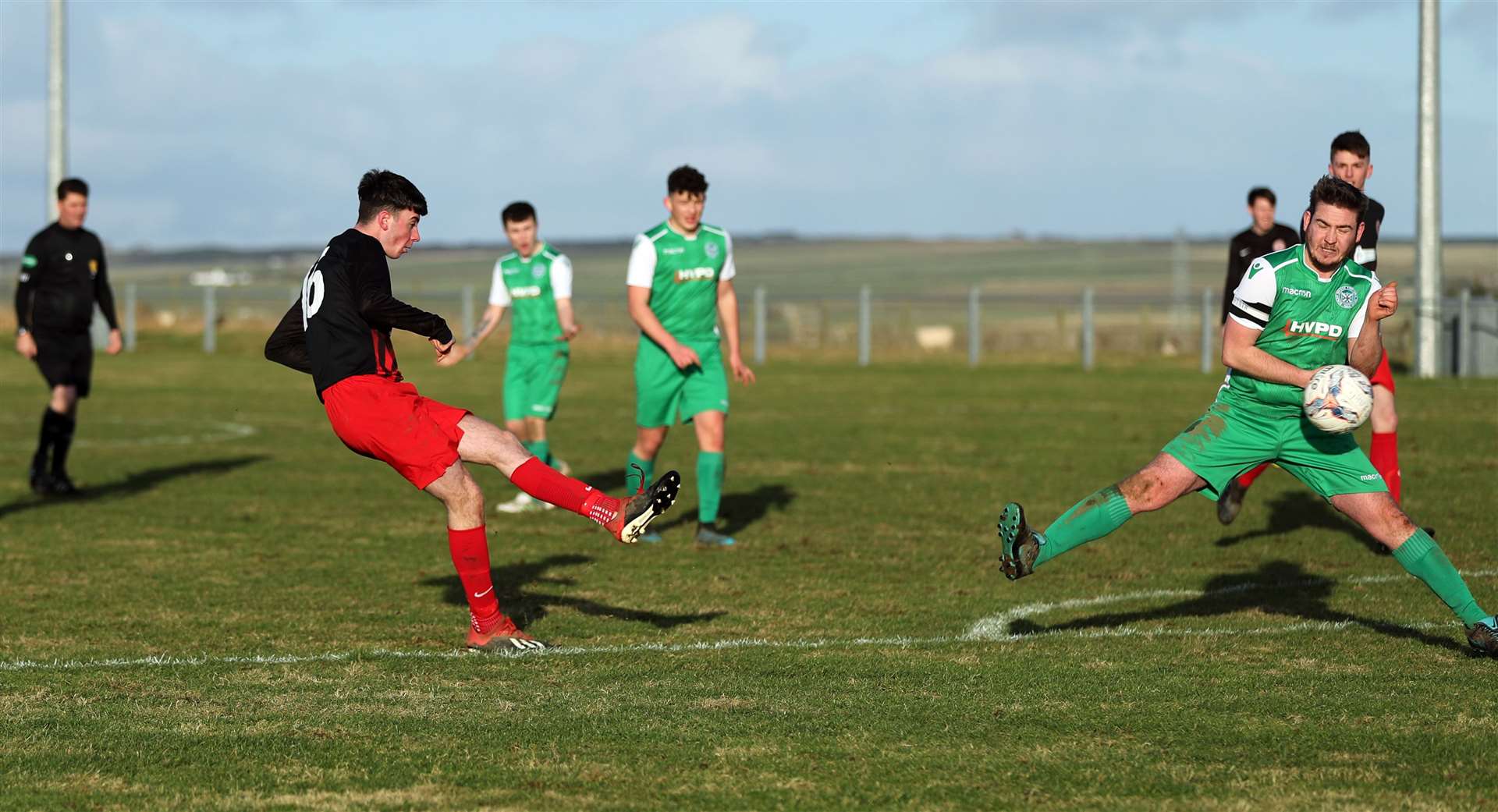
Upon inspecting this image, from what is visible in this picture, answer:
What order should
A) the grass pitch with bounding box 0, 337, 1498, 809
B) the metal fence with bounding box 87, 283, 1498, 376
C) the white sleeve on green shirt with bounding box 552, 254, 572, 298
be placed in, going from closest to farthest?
1. the grass pitch with bounding box 0, 337, 1498, 809
2. the white sleeve on green shirt with bounding box 552, 254, 572, 298
3. the metal fence with bounding box 87, 283, 1498, 376

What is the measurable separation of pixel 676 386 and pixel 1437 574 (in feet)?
17.4

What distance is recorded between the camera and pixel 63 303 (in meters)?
13.3

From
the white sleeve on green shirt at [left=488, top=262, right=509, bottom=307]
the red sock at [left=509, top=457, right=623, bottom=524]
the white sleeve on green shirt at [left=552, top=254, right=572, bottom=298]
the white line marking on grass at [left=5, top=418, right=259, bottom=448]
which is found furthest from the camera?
the white line marking on grass at [left=5, top=418, right=259, bottom=448]

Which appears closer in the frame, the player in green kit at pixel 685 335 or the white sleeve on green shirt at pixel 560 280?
the player in green kit at pixel 685 335

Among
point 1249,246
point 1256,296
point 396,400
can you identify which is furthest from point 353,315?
point 1249,246

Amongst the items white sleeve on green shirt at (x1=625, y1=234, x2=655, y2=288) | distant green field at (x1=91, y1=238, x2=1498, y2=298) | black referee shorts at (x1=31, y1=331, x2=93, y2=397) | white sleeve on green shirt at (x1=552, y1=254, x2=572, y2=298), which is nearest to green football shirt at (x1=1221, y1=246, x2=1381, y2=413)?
white sleeve on green shirt at (x1=625, y1=234, x2=655, y2=288)

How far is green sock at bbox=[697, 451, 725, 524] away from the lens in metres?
11.0

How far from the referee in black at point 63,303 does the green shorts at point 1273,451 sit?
895cm

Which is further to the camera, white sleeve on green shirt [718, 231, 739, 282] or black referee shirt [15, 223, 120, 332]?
black referee shirt [15, 223, 120, 332]

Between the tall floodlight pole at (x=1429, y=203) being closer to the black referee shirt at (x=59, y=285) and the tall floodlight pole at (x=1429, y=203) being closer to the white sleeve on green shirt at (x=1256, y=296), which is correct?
the black referee shirt at (x=59, y=285)

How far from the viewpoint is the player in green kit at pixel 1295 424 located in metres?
6.93

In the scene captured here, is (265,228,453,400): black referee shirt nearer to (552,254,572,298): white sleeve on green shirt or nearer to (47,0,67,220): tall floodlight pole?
(552,254,572,298): white sleeve on green shirt

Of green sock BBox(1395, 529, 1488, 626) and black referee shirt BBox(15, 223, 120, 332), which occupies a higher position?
black referee shirt BBox(15, 223, 120, 332)

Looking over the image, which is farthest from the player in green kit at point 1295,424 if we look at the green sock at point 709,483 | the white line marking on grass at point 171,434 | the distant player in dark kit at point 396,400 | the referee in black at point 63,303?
the white line marking on grass at point 171,434
